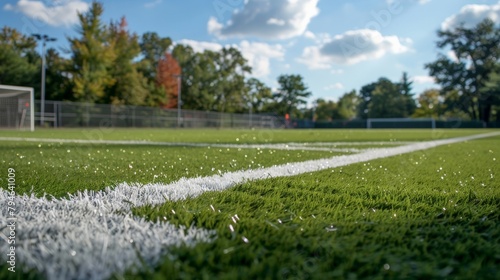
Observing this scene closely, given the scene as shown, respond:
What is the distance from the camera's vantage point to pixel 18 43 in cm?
3400

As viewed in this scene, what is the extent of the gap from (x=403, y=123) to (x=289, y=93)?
75.1 ft

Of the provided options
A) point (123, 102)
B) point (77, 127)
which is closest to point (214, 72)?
point (123, 102)

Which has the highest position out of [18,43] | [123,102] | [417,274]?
[18,43]

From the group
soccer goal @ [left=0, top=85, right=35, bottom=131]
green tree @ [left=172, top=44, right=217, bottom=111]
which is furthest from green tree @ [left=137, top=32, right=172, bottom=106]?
soccer goal @ [left=0, top=85, right=35, bottom=131]

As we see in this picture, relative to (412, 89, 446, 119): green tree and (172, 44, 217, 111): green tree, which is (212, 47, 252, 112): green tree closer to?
(172, 44, 217, 111): green tree

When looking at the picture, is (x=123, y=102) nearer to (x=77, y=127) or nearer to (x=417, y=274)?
(x=77, y=127)

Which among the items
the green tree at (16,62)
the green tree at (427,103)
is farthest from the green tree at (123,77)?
the green tree at (427,103)

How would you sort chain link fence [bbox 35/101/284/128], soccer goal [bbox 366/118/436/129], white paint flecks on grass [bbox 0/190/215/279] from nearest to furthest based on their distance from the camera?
white paint flecks on grass [bbox 0/190/215/279]
chain link fence [bbox 35/101/284/128]
soccer goal [bbox 366/118/436/129]

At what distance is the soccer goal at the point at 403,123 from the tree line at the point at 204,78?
5774 mm

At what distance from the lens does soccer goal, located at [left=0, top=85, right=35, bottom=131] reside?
20.8 metres

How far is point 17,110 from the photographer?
70.3ft

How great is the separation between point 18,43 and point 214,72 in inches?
926

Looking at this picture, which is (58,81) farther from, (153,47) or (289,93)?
(289,93)

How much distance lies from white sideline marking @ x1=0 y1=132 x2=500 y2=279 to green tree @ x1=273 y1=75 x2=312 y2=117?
217 feet
